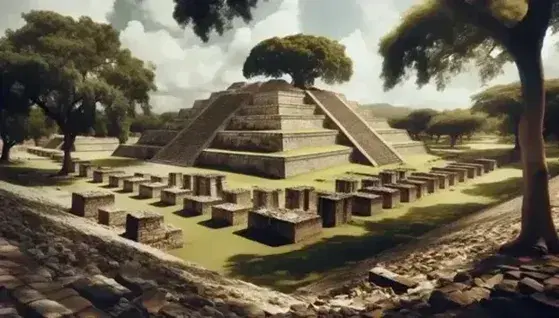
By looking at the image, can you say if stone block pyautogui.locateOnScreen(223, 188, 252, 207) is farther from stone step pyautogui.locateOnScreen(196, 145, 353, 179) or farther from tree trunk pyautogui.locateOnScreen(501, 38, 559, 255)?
tree trunk pyautogui.locateOnScreen(501, 38, 559, 255)

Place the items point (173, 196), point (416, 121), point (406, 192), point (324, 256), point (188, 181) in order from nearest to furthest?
point (324, 256) < point (173, 196) < point (406, 192) < point (188, 181) < point (416, 121)

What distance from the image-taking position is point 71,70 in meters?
18.6

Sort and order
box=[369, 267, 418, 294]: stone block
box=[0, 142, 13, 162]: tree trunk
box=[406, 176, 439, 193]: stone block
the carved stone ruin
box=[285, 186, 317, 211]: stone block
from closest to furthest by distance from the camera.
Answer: box=[369, 267, 418, 294]: stone block
box=[285, 186, 317, 211]: stone block
the carved stone ruin
box=[406, 176, 439, 193]: stone block
box=[0, 142, 13, 162]: tree trunk

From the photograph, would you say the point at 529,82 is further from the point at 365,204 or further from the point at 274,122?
the point at 274,122

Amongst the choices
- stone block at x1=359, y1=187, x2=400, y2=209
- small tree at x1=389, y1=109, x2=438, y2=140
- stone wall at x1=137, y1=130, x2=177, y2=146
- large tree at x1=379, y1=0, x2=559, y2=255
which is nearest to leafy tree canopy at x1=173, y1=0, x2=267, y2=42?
large tree at x1=379, y1=0, x2=559, y2=255

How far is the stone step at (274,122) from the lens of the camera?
89.1ft

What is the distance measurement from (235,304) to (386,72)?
1189 cm

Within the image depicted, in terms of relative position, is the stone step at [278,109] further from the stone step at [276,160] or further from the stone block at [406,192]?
the stone block at [406,192]

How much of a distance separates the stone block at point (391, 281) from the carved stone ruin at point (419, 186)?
10.5 metres

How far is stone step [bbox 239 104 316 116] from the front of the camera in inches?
1155

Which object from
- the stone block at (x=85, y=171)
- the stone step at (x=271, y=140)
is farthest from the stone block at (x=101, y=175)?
the stone step at (x=271, y=140)

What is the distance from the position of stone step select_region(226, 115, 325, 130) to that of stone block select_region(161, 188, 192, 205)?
12.8 meters

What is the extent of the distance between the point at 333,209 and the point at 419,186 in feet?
20.1

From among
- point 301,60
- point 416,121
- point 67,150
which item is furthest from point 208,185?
point 416,121
